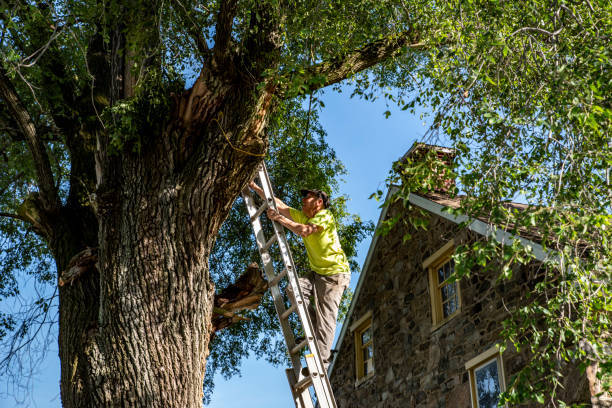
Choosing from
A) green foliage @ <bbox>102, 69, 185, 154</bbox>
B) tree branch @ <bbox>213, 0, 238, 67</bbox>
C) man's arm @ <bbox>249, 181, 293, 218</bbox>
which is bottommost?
man's arm @ <bbox>249, 181, 293, 218</bbox>

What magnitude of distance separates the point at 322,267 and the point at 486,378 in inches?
149

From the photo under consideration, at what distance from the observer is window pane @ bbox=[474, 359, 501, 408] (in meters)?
8.83

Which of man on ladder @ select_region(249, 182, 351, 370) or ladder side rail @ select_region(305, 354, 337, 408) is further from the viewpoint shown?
man on ladder @ select_region(249, 182, 351, 370)

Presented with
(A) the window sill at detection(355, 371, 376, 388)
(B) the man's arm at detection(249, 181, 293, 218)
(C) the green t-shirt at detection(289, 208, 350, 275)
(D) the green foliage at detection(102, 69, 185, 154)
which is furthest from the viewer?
(A) the window sill at detection(355, 371, 376, 388)

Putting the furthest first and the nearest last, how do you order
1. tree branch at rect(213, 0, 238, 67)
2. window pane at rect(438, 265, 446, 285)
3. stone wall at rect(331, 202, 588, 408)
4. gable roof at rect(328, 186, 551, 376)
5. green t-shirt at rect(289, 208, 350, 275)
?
window pane at rect(438, 265, 446, 285)
stone wall at rect(331, 202, 588, 408)
gable roof at rect(328, 186, 551, 376)
green t-shirt at rect(289, 208, 350, 275)
tree branch at rect(213, 0, 238, 67)

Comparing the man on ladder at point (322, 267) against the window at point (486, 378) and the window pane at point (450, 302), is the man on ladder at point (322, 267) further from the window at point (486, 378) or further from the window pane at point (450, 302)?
the window pane at point (450, 302)

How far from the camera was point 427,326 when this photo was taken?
1106 centimetres

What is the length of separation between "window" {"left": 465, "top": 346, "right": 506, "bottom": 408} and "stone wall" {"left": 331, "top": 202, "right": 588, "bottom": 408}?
116mm

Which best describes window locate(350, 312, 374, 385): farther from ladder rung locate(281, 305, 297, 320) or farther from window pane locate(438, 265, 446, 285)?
ladder rung locate(281, 305, 297, 320)

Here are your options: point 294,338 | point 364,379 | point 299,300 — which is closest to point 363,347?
point 364,379

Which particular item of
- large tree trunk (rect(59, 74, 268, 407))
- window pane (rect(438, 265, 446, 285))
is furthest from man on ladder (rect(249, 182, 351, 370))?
window pane (rect(438, 265, 446, 285))

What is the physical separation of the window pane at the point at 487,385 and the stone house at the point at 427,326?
14 millimetres

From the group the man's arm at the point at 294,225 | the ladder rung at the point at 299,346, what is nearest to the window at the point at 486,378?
the man's arm at the point at 294,225

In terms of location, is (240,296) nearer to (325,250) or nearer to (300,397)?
(325,250)
